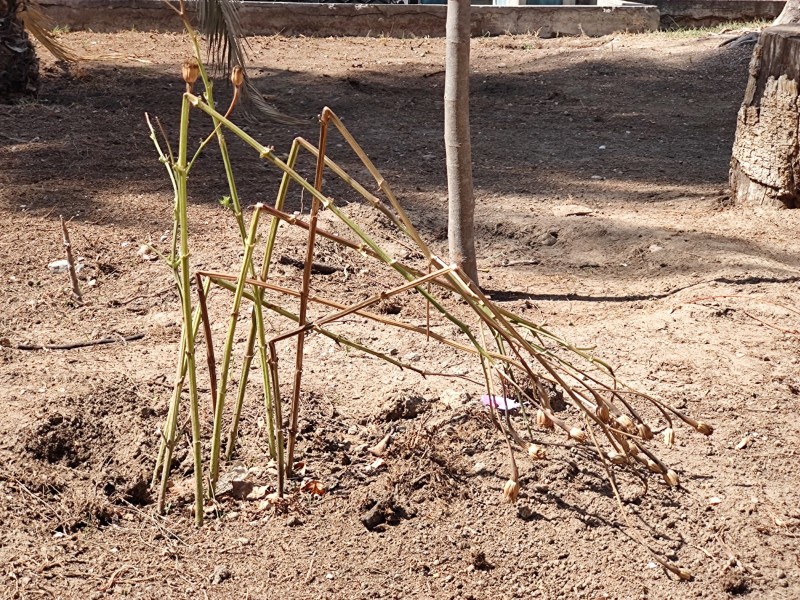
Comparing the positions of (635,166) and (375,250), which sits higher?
(375,250)

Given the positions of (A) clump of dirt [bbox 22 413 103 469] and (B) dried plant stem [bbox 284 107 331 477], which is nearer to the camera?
(B) dried plant stem [bbox 284 107 331 477]

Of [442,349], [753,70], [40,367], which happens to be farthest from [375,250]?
[753,70]

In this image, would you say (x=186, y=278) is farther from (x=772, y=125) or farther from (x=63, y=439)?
(x=772, y=125)

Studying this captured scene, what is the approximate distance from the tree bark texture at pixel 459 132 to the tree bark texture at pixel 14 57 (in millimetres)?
3851

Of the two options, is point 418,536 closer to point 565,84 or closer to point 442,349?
point 442,349

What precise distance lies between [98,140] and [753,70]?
11.9 feet

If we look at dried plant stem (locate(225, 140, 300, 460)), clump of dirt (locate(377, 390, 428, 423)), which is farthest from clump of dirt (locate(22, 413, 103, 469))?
clump of dirt (locate(377, 390, 428, 423))

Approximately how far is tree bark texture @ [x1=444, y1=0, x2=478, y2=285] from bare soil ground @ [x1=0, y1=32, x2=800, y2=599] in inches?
11.4

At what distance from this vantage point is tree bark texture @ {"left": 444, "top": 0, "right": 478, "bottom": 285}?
3578 mm

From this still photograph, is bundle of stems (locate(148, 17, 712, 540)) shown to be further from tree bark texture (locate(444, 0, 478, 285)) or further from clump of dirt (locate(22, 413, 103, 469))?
tree bark texture (locate(444, 0, 478, 285))

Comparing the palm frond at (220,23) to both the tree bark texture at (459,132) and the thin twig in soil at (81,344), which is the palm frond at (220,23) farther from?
the thin twig in soil at (81,344)

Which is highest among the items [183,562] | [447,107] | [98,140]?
[447,107]

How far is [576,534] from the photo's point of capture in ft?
7.23

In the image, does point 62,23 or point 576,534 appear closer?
point 576,534
